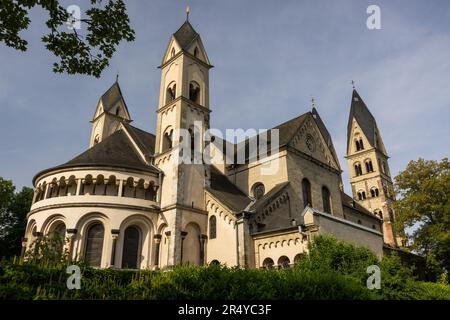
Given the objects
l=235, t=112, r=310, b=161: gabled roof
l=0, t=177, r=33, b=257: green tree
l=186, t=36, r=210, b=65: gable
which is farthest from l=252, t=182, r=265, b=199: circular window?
l=0, t=177, r=33, b=257: green tree

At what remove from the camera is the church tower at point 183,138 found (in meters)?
22.6

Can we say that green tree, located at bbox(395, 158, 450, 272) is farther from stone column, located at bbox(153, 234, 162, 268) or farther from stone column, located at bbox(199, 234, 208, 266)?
stone column, located at bbox(153, 234, 162, 268)

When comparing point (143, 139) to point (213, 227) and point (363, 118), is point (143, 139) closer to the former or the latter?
point (213, 227)

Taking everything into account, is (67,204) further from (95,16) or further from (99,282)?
(95,16)

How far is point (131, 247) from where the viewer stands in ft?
71.2

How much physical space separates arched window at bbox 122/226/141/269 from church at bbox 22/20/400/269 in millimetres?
67

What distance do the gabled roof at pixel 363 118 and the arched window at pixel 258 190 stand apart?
36.1 metres

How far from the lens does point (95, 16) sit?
866 centimetres

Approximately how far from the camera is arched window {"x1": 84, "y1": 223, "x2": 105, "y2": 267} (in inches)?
803

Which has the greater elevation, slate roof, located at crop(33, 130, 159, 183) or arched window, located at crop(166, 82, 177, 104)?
arched window, located at crop(166, 82, 177, 104)

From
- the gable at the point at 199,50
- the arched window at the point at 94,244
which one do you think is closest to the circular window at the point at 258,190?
the gable at the point at 199,50
